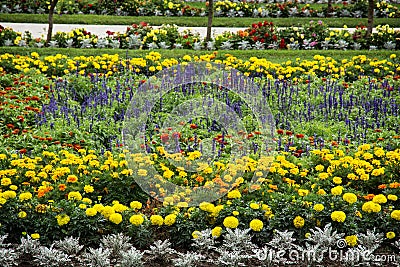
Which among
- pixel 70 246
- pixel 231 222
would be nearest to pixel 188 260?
pixel 231 222

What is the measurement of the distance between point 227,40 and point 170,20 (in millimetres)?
3819

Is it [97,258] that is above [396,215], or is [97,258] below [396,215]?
below

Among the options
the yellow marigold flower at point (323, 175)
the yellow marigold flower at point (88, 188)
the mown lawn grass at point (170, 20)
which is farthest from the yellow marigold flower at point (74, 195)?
the mown lawn grass at point (170, 20)

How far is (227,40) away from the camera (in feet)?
40.8

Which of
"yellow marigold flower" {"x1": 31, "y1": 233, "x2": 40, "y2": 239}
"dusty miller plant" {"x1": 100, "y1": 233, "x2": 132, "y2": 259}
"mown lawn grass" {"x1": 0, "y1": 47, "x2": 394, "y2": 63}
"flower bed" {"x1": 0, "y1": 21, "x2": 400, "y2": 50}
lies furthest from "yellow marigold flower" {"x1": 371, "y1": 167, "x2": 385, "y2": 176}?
"flower bed" {"x1": 0, "y1": 21, "x2": 400, "y2": 50}

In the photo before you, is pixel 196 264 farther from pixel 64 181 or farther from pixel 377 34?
pixel 377 34

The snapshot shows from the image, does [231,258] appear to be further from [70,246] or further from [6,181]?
[6,181]

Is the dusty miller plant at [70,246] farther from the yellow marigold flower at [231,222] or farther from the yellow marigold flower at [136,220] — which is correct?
the yellow marigold flower at [231,222]

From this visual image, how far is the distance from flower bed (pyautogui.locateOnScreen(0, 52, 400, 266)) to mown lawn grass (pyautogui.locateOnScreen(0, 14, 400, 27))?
7.04 metres

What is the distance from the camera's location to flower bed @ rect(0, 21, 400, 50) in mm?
12281

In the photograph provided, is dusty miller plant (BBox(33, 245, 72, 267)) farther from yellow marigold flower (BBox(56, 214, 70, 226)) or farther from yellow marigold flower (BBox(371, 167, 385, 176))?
yellow marigold flower (BBox(371, 167, 385, 176))

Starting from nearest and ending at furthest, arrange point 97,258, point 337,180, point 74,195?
point 97,258 < point 74,195 < point 337,180

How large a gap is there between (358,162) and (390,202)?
583 mm

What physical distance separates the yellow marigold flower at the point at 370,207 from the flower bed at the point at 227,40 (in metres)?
7.61
